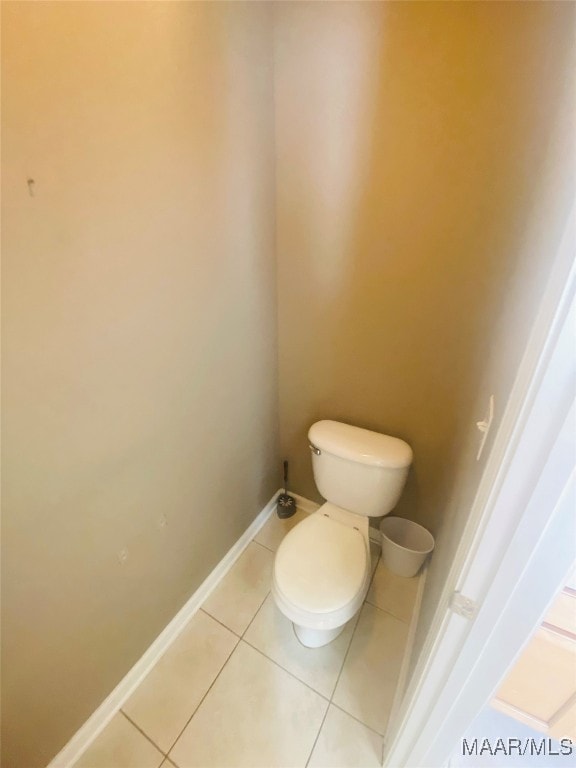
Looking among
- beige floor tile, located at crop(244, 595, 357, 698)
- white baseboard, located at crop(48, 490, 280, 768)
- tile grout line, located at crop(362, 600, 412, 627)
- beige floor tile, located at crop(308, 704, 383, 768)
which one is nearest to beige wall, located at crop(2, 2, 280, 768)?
white baseboard, located at crop(48, 490, 280, 768)

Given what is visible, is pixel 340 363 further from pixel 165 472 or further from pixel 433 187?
pixel 165 472

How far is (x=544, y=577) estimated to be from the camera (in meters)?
0.48

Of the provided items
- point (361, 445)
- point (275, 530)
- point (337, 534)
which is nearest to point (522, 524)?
point (361, 445)

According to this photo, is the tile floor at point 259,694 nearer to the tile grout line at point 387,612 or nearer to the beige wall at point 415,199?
the tile grout line at point 387,612

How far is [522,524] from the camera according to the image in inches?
18.1

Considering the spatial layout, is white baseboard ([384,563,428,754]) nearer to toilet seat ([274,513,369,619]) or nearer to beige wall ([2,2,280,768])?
toilet seat ([274,513,369,619])

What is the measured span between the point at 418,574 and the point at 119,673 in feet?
4.24

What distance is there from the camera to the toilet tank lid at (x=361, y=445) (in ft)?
4.32

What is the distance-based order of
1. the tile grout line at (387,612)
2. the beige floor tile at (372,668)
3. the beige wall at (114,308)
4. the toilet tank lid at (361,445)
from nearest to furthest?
the beige wall at (114,308) → the beige floor tile at (372,668) → the toilet tank lid at (361,445) → the tile grout line at (387,612)

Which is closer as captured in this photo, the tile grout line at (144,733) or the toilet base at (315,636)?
the tile grout line at (144,733)

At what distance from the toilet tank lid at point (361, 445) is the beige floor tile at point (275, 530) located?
0.60 meters

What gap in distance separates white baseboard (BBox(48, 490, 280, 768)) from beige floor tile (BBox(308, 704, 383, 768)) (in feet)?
2.13

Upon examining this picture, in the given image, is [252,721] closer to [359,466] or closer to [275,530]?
[275,530]

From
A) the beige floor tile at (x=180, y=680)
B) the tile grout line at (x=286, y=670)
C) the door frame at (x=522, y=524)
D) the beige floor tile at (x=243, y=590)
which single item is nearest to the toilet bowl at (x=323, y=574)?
the tile grout line at (x=286, y=670)
